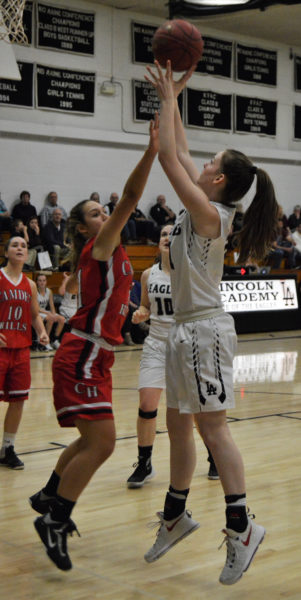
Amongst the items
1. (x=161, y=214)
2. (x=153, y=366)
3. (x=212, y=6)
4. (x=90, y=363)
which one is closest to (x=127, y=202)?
(x=90, y=363)

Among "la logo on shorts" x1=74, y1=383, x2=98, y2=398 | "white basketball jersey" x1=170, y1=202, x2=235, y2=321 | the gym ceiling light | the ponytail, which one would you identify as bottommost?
"la logo on shorts" x1=74, y1=383, x2=98, y2=398

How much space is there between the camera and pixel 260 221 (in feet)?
10.9

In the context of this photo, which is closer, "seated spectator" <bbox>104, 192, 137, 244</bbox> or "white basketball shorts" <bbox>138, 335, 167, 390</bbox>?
"white basketball shorts" <bbox>138, 335, 167, 390</bbox>

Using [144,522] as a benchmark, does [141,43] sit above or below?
above

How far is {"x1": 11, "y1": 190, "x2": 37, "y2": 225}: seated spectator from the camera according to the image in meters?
15.2

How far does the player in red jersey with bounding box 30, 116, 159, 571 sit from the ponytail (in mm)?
474

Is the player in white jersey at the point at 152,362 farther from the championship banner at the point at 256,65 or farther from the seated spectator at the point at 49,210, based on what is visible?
the championship banner at the point at 256,65

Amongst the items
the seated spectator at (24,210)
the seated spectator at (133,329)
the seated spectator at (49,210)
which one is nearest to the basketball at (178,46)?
the seated spectator at (133,329)

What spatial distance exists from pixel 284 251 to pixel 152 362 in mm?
12724

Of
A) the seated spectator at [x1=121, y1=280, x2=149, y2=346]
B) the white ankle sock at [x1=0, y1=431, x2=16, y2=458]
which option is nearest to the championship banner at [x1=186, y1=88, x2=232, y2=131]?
A: the seated spectator at [x1=121, y1=280, x2=149, y2=346]

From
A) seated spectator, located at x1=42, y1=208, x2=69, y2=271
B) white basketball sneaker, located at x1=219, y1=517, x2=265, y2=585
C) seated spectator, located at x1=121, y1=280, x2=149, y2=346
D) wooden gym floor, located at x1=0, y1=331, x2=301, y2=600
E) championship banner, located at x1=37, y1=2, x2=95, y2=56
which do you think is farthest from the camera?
championship banner, located at x1=37, y1=2, x2=95, y2=56

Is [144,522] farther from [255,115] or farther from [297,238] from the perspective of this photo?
[255,115]

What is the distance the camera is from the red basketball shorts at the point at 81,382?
333cm

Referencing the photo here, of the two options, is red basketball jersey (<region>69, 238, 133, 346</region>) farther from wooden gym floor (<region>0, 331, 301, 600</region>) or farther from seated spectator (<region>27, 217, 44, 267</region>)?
seated spectator (<region>27, 217, 44, 267</region>)
